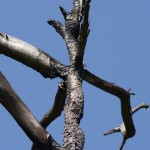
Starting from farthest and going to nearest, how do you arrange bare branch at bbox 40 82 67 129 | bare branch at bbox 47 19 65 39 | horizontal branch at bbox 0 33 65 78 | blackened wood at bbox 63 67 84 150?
bare branch at bbox 47 19 65 39, bare branch at bbox 40 82 67 129, horizontal branch at bbox 0 33 65 78, blackened wood at bbox 63 67 84 150

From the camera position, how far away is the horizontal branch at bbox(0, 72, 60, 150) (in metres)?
2.78

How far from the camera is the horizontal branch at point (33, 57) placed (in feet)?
13.1

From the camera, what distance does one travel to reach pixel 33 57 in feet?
13.2

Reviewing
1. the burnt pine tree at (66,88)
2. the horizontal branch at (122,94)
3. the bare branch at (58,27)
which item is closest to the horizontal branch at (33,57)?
the burnt pine tree at (66,88)

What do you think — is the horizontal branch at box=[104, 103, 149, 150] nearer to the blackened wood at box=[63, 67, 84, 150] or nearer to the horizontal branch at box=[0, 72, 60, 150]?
the blackened wood at box=[63, 67, 84, 150]

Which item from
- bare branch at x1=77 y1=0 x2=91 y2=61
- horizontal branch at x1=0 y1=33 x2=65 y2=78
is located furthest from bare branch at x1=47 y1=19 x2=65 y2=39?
bare branch at x1=77 y1=0 x2=91 y2=61

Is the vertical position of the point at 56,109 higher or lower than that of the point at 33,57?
lower

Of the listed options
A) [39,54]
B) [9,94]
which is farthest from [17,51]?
[9,94]

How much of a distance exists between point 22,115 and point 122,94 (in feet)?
5.33

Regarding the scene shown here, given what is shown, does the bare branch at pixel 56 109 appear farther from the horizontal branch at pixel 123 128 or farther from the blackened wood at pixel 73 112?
the horizontal branch at pixel 123 128

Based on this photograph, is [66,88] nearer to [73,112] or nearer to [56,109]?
[73,112]

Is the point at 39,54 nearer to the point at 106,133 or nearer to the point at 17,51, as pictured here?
the point at 17,51

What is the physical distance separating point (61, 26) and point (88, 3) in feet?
4.18

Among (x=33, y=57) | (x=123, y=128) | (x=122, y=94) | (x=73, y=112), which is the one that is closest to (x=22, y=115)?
(x=73, y=112)
